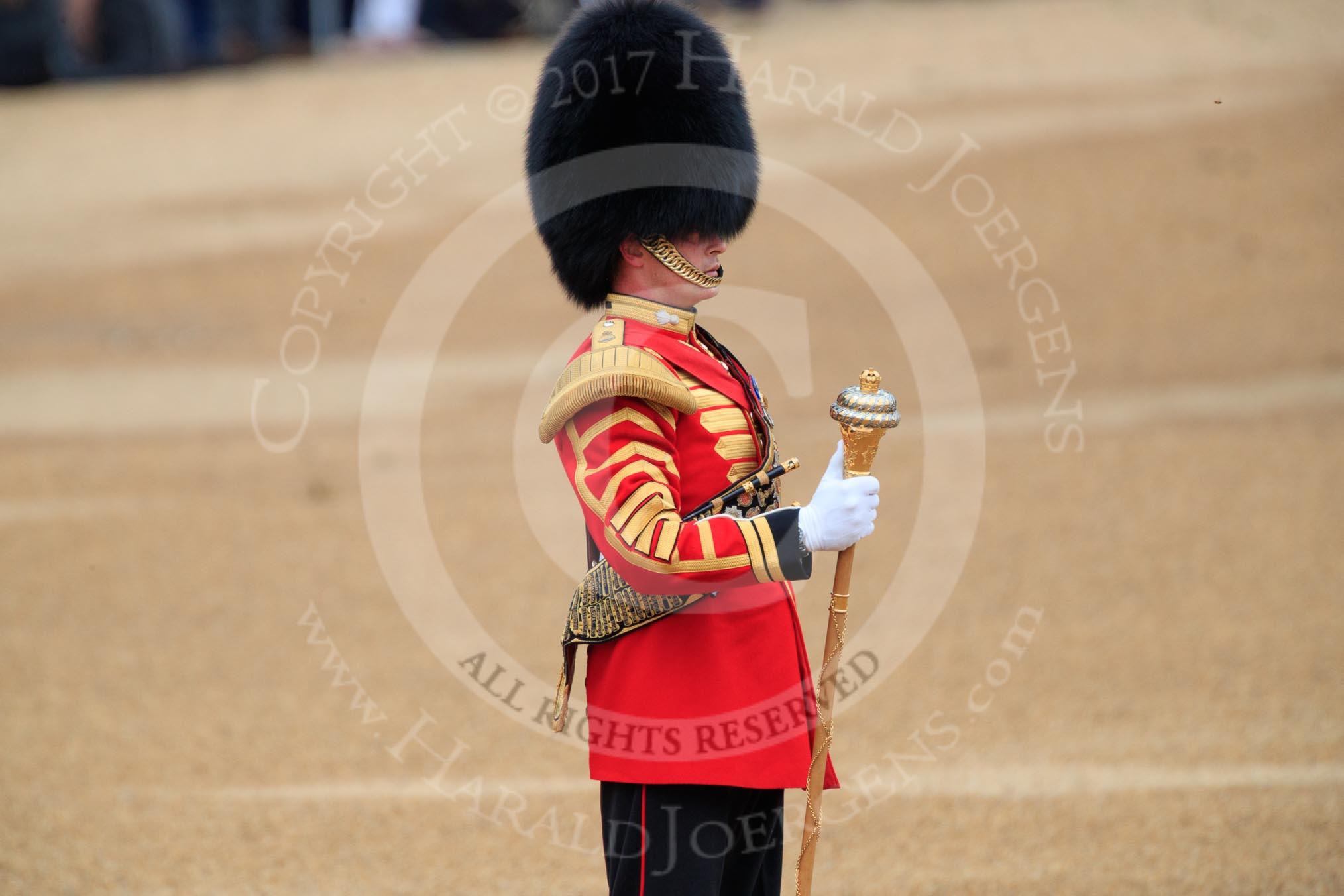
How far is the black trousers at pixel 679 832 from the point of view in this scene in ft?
6.98

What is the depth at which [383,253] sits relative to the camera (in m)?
10.9

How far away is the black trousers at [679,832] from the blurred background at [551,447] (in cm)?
117

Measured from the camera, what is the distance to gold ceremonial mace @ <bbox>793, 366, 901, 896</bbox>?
6.77ft

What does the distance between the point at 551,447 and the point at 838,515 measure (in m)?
5.70

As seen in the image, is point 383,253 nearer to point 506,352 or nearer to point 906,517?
point 506,352

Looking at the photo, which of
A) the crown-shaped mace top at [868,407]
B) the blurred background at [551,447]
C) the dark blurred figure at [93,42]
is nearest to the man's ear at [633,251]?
the crown-shaped mace top at [868,407]

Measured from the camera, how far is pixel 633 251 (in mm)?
2156

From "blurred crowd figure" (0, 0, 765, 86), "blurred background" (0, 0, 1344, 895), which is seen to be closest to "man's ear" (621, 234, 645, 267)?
"blurred background" (0, 0, 1344, 895)

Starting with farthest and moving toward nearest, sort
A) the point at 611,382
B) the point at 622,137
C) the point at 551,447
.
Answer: the point at 551,447 → the point at 622,137 → the point at 611,382

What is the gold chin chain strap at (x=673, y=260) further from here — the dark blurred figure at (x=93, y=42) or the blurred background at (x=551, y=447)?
the dark blurred figure at (x=93, y=42)

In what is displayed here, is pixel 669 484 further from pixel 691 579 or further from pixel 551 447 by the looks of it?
pixel 551 447

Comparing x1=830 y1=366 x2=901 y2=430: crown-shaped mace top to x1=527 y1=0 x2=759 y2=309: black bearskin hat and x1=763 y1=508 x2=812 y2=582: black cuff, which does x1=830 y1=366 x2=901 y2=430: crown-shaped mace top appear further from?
x1=527 y1=0 x2=759 y2=309: black bearskin hat

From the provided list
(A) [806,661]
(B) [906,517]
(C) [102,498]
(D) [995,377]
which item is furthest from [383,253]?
(A) [806,661]

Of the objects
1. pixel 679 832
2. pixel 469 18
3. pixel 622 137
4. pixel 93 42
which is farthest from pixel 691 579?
pixel 93 42
